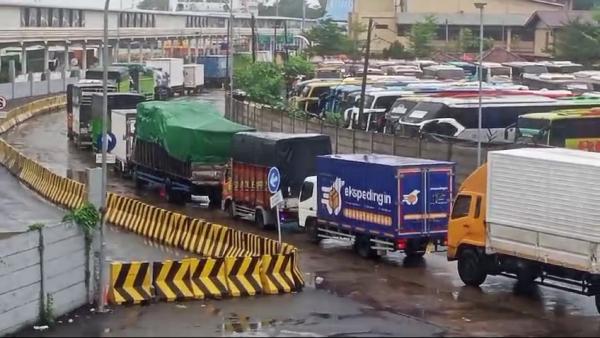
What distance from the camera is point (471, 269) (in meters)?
24.1

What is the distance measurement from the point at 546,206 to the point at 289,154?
1082 cm

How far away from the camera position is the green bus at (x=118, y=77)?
67812mm

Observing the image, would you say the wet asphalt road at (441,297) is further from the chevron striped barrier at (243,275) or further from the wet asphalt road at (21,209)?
the wet asphalt road at (21,209)

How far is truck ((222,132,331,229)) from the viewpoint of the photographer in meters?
31.7

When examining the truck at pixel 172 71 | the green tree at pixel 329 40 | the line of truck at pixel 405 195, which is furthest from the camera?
the green tree at pixel 329 40

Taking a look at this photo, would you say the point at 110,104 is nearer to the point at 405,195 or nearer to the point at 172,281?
the point at 405,195

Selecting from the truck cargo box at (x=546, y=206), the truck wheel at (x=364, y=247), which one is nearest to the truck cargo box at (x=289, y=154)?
the truck wheel at (x=364, y=247)

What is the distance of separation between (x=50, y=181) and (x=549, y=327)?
74.2 ft

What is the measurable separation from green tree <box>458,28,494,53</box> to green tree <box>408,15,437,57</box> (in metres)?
2.39

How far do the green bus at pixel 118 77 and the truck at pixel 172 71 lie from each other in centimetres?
1240

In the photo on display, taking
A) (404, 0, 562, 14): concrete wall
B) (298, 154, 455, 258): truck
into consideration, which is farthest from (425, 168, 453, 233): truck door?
(404, 0, 562, 14): concrete wall

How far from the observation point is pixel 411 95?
51.1 metres

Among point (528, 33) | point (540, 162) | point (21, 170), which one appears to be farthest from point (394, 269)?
point (528, 33)

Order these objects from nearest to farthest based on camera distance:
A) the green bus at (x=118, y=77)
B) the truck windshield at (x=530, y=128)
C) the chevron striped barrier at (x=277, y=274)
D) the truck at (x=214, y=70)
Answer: the chevron striped barrier at (x=277, y=274) < the truck windshield at (x=530, y=128) < the green bus at (x=118, y=77) < the truck at (x=214, y=70)
